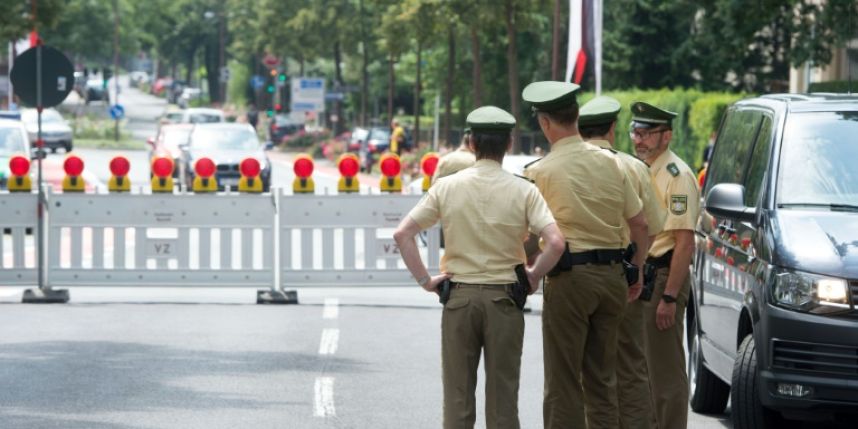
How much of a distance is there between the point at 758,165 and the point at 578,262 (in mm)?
1766

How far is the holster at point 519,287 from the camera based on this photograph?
693 centimetres

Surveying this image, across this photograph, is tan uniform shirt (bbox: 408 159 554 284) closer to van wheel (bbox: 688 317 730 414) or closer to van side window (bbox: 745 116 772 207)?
Answer: van side window (bbox: 745 116 772 207)

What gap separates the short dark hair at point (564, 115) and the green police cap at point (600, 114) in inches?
16.5

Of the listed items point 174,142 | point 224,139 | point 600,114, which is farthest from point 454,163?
point 174,142

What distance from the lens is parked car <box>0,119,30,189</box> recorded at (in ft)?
89.9

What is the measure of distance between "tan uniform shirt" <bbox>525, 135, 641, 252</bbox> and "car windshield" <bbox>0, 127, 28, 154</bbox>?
21.6 m

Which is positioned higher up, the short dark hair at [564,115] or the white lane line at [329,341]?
the short dark hair at [564,115]

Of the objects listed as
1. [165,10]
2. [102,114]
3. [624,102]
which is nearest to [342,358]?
[624,102]

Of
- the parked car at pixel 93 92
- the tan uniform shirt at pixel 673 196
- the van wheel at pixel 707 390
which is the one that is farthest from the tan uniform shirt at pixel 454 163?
the parked car at pixel 93 92

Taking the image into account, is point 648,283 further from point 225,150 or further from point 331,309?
point 225,150

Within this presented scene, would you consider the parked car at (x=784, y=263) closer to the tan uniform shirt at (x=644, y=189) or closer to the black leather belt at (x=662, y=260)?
the black leather belt at (x=662, y=260)

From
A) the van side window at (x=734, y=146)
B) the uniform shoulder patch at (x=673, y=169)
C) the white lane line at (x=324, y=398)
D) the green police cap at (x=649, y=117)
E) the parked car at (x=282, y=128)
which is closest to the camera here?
the uniform shoulder patch at (x=673, y=169)

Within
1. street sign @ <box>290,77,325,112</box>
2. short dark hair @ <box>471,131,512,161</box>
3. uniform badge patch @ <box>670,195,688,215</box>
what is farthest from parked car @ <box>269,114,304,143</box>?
short dark hair @ <box>471,131,512,161</box>

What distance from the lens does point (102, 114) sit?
9931cm
